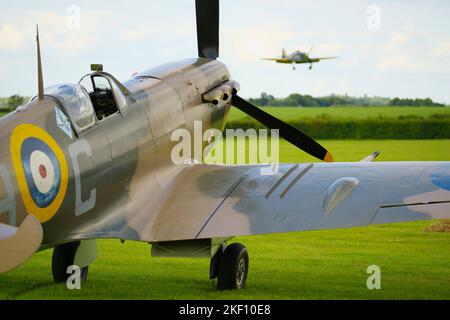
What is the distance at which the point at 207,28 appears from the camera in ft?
48.3

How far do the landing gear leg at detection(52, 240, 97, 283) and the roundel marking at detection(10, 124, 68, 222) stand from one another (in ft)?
7.41

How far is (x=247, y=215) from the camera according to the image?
967 cm

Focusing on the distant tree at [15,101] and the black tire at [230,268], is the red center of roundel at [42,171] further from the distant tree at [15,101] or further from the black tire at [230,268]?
the black tire at [230,268]

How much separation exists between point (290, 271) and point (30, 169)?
188 inches

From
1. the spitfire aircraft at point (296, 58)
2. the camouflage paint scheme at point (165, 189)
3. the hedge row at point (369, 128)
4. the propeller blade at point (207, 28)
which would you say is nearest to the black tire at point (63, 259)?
the camouflage paint scheme at point (165, 189)

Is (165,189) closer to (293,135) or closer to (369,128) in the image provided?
(293,135)

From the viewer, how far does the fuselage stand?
8.20 m

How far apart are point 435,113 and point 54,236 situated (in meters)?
54.4

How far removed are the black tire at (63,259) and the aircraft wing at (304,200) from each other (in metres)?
1.40

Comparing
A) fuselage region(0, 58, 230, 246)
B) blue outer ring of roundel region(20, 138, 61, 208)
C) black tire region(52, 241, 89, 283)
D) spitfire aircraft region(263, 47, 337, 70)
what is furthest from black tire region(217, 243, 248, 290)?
spitfire aircraft region(263, 47, 337, 70)

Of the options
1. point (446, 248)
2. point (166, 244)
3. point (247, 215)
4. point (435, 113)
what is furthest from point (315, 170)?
point (435, 113)

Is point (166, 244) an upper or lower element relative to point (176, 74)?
lower

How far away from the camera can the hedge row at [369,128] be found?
5822 cm

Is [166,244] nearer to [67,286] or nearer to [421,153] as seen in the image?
[67,286]
